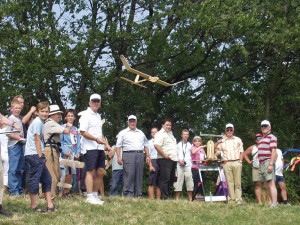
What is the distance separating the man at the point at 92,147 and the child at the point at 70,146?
1.10 metres

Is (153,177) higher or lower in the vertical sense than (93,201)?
higher

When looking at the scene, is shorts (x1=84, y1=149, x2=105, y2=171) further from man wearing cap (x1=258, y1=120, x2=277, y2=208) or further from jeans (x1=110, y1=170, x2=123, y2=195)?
jeans (x1=110, y1=170, x2=123, y2=195)

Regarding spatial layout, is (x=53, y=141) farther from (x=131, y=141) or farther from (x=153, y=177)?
(x=153, y=177)

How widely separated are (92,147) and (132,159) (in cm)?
226

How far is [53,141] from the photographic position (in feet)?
37.1

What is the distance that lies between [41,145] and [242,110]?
18.0 m

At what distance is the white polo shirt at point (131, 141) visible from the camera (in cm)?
1319

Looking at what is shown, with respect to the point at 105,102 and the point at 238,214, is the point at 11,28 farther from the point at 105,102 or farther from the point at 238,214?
the point at 238,214

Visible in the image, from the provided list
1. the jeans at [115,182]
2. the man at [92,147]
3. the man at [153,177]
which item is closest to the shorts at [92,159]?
the man at [92,147]

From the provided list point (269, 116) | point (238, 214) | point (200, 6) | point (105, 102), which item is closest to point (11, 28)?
point (105, 102)

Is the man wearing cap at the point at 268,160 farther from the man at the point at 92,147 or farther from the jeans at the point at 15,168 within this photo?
the jeans at the point at 15,168

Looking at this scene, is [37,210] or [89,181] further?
[89,181]

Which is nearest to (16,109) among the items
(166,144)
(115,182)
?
(166,144)

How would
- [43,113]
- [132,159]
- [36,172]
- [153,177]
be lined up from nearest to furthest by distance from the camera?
[36,172], [43,113], [132,159], [153,177]
